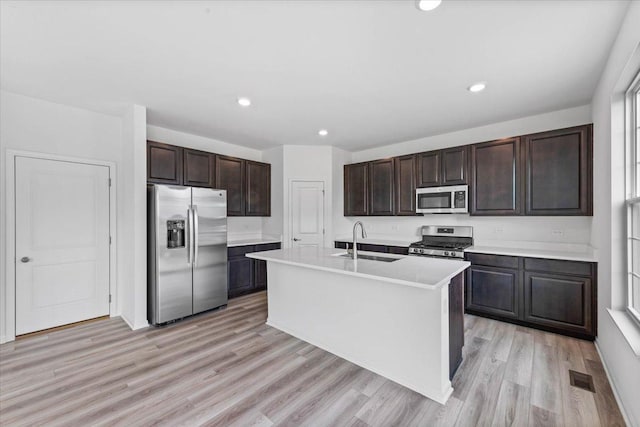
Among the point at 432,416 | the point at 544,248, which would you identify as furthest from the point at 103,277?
the point at 544,248

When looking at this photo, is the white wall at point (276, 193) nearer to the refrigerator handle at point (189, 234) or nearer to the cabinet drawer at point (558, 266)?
the refrigerator handle at point (189, 234)

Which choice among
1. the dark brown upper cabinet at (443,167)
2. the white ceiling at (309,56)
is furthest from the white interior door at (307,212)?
the dark brown upper cabinet at (443,167)

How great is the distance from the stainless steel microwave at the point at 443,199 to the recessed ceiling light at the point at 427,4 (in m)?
2.74

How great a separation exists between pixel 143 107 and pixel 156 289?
221 centimetres

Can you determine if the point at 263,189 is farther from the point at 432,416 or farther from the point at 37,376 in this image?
the point at 432,416

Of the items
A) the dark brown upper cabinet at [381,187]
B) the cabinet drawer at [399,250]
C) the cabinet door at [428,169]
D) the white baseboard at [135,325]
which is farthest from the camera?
the dark brown upper cabinet at [381,187]

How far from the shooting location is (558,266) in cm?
295

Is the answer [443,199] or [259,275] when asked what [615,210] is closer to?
[443,199]

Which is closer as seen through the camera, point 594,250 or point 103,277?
point 594,250

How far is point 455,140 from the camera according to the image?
429cm

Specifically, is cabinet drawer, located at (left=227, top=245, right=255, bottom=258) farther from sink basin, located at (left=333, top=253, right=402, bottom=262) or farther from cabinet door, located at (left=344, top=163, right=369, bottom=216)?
sink basin, located at (left=333, top=253, right=402, bottom=262)

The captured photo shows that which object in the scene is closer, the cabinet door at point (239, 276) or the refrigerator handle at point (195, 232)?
the refrigerator handle at point (195, 232)

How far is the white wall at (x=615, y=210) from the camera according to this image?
1.70 metres

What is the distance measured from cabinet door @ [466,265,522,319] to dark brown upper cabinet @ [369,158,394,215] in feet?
5.47
